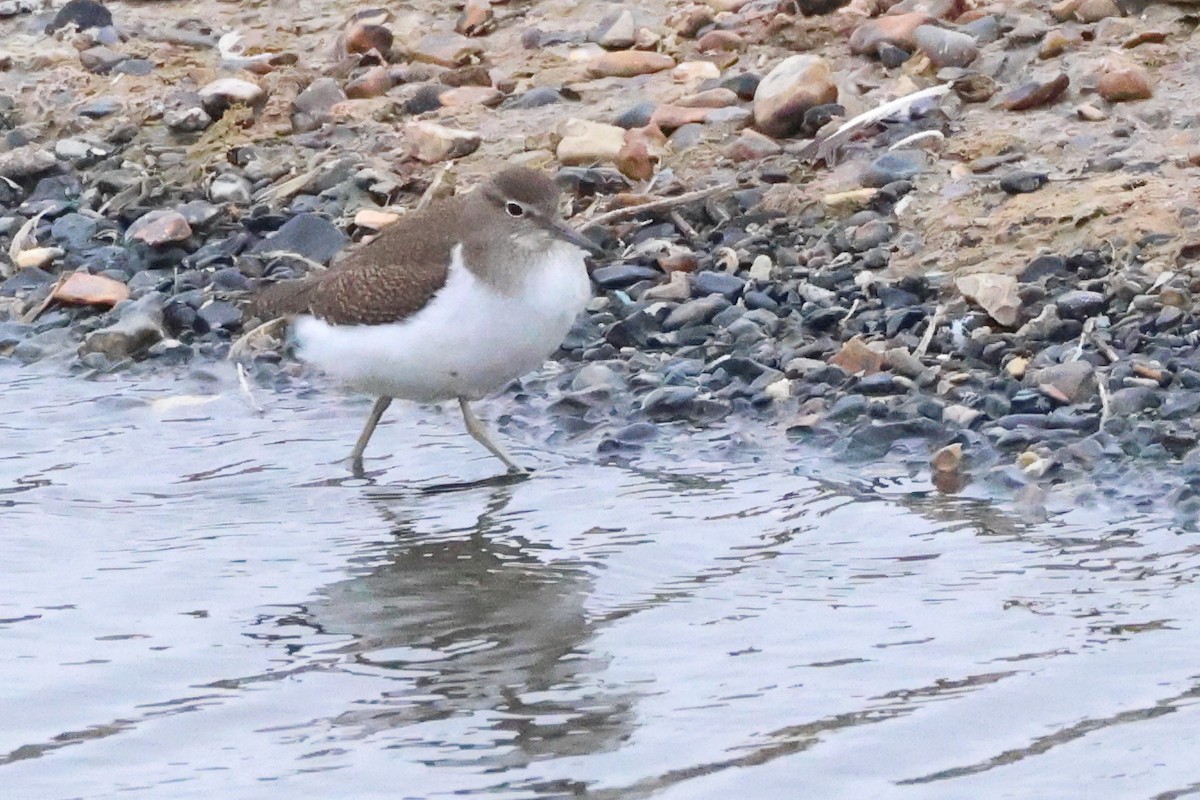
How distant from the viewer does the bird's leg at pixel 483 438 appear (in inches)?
281

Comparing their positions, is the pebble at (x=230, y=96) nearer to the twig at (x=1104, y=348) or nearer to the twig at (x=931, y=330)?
the twig at (x=931, y=330)

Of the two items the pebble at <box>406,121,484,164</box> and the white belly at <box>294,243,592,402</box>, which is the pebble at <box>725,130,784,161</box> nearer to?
the pebble at <box>406,121,484,164</box>

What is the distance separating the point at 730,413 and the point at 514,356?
106 cm

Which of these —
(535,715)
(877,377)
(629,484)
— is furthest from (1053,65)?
(535,715)

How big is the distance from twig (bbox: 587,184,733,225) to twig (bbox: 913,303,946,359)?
1.39m

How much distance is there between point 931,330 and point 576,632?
268 centimetres

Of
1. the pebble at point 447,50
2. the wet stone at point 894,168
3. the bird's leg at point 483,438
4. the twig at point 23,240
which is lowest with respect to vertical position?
the bird's leg at point 483,438

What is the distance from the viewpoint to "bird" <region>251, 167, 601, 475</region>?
22.3ft

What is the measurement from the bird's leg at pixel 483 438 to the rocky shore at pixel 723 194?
0.35 meters

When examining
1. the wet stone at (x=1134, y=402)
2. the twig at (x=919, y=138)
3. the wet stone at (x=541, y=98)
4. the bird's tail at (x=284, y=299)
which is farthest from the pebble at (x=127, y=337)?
the wet stone at (x=1134, y=402)

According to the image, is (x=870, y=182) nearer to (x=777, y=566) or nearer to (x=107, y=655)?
(x=777, y=566)

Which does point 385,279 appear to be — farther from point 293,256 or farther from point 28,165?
point 28,165

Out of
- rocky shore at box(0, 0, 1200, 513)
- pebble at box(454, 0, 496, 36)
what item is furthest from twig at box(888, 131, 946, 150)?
pebble at box(454, 0, 496, 36)

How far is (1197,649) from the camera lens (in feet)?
16.3
